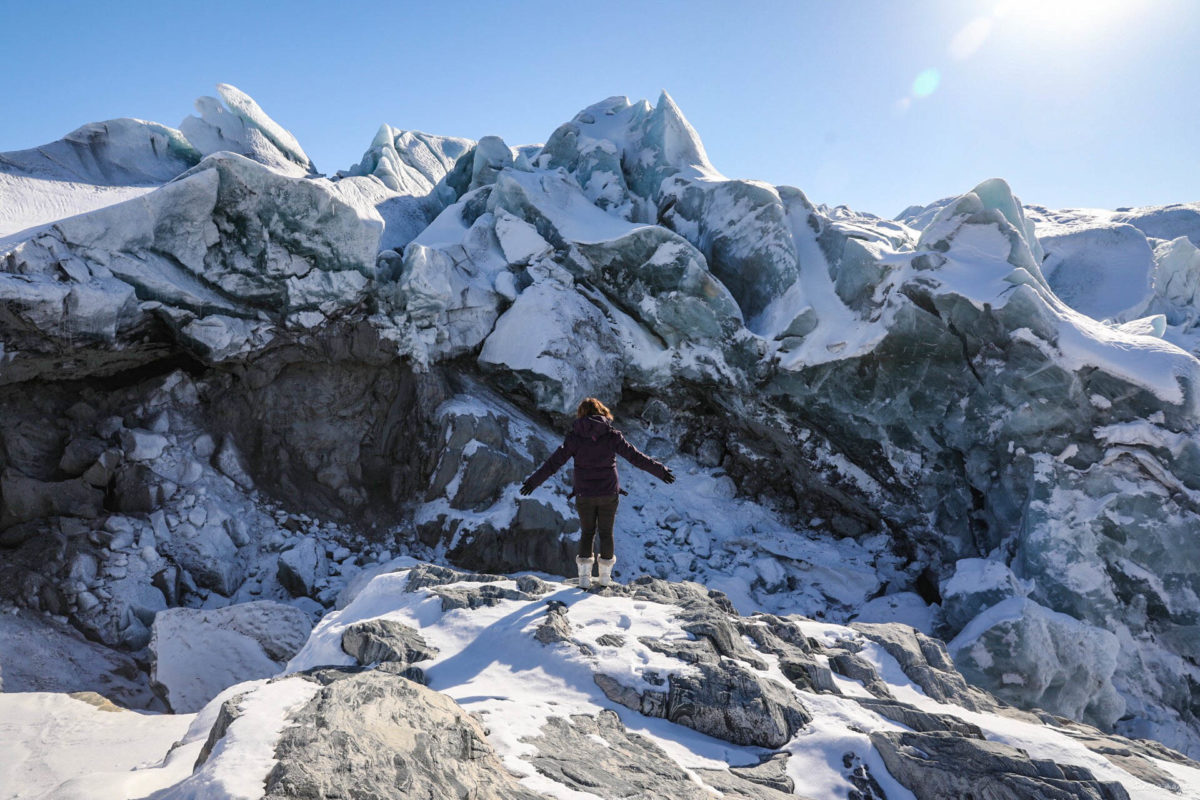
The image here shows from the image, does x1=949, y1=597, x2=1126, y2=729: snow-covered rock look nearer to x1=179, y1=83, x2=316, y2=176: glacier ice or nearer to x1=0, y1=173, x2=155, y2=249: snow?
x1=0, y1=173, x2=155, y2=249: snow

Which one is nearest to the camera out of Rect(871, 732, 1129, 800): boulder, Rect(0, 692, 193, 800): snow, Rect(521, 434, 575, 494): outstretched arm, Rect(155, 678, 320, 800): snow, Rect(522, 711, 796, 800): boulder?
Rect(155, 678, 320, 800): snow

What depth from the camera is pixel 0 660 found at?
20.9 ft

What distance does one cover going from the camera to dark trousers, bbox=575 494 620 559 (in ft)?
18.2

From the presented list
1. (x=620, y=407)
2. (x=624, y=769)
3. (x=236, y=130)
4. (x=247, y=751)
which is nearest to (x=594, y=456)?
(x=624, y=769)

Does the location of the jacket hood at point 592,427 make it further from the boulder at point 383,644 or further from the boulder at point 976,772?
the boulder at point 976,772

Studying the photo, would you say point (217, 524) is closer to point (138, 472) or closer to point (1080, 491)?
point (138, 472)

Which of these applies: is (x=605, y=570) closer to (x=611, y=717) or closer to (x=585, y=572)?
(x=585, y=572)

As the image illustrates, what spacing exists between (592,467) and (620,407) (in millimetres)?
7075

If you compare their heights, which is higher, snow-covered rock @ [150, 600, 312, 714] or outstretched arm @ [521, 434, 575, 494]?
outstretched arm @ [521, 434, 575, 494]

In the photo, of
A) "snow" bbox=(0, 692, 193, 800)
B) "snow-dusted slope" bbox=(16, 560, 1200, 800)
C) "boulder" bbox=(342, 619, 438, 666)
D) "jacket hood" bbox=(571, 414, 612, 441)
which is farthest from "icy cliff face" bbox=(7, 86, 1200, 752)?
"boulder" bbox=(342, 619, 438, 666)

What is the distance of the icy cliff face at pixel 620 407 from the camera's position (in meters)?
7.72

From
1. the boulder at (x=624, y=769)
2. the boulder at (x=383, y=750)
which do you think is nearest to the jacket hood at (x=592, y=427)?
the boulder at (x=624, y=769)

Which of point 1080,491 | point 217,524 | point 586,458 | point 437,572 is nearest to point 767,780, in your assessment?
point 586,458

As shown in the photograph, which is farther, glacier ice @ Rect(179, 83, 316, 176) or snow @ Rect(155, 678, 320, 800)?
glacier ice @ Rect(179, 83, 316, 176)
